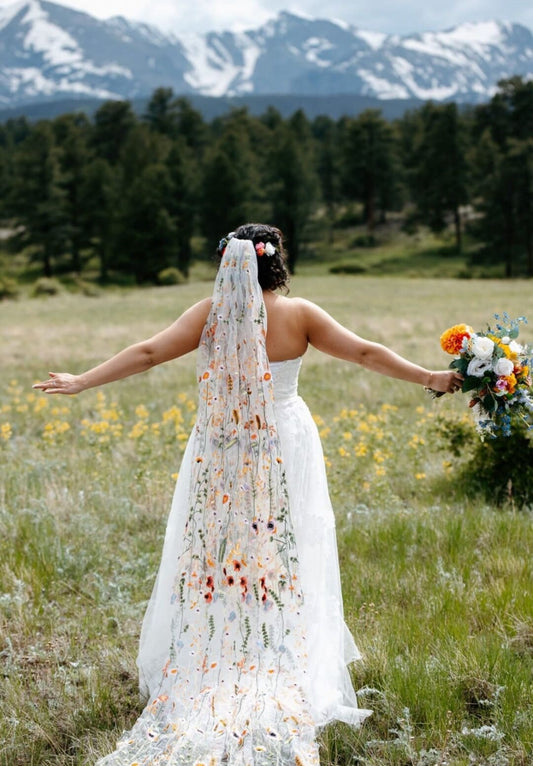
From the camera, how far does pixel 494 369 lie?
3990 mm

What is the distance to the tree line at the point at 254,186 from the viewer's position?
6250 cm

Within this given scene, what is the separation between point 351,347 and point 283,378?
1.24 feet

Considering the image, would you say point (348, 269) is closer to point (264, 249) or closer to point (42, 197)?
point (42, 197)

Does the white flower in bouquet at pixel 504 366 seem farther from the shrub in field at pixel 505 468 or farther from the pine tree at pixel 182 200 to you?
the pine tree at pixel 182 200

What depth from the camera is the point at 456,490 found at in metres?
7.14

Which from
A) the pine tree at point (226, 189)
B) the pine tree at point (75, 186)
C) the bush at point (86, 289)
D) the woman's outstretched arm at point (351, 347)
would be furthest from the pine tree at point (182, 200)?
the woman's outstretched arm at point (351, 347)

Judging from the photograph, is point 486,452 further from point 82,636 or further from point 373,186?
point 373,186

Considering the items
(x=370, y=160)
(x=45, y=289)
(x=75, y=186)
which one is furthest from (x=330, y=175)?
(x=45, y=289)

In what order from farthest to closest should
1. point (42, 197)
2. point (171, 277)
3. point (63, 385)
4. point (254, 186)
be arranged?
point (254, 186), point (42, 197), point (171, 277), point (63, 385)

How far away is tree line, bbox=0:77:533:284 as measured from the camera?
62.5 m

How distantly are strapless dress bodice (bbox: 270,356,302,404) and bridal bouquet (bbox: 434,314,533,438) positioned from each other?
828mm

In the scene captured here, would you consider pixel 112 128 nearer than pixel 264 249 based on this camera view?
No

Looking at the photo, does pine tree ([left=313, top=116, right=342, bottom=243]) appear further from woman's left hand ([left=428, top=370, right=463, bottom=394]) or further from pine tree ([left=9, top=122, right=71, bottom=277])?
woman's left hand ([left=428, top=370, right=463, bottom=394])

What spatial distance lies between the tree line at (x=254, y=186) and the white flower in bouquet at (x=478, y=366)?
57.6m
